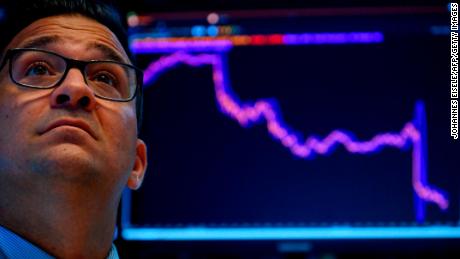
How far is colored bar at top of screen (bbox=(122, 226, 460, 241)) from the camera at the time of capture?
1111 mm

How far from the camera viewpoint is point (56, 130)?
0.75m

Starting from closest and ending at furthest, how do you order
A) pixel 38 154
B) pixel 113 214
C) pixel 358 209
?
pixel 38 154, pixel 113 214, pixel 358 209

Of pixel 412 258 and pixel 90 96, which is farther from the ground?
pixel 90 96

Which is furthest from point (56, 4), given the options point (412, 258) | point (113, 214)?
point (412, 258)

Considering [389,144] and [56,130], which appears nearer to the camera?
[56,130]

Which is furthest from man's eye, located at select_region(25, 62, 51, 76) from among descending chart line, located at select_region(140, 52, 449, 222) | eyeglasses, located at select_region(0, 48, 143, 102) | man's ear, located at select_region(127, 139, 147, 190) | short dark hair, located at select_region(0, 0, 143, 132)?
descending chart line, located at select_region(140, 52, 449, 222)

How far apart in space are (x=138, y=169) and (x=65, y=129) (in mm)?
251

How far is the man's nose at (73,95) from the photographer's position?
77 cm

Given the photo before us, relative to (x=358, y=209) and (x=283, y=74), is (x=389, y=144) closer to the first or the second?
(x=358, y=209)

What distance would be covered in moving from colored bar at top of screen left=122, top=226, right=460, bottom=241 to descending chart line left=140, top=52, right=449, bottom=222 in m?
0.04

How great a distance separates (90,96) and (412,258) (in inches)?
28.9

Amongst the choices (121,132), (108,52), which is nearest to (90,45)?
(108,52)

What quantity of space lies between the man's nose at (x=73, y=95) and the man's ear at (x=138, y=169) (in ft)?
0.65

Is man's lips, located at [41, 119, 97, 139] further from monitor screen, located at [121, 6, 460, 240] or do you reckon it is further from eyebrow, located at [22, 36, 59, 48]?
monitor screen, located at [121, 6, 460, 240]
